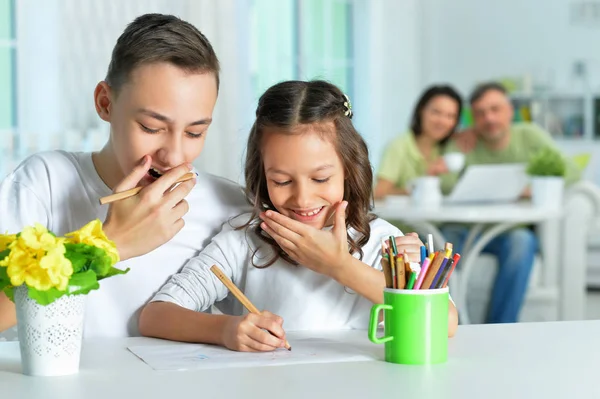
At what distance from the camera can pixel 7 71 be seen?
12.0 feet

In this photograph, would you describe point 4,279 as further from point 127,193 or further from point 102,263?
point 127,193

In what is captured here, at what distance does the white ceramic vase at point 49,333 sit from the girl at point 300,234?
0.89 feet

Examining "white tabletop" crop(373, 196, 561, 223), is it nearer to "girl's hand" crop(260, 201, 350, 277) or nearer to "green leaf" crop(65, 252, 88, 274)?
"girl's hand" crop(260, 201, 350, 277)

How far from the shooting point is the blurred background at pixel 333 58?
367 cm

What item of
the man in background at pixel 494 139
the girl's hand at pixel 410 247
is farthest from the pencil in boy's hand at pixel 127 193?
the man in background at pixel 494 139

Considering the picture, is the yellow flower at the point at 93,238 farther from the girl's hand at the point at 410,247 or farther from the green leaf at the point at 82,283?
the girl's hand at the point at 410,247

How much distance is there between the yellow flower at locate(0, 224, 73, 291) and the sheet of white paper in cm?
19

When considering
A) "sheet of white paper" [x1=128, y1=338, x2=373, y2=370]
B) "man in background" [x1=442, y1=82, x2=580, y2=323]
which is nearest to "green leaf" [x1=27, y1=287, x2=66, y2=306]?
"sheet of white paper" [x1=128, y1=338, x2=373, y2=370]

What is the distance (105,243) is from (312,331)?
46 cm

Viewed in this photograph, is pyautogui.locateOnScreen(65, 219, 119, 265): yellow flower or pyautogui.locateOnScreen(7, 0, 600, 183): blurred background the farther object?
pyautogui.locateOnScreen(7, 0, 600, 183): blurred background

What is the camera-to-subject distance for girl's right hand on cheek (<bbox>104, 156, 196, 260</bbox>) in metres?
1.39

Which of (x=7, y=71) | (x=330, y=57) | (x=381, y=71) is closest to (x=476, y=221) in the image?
(x=7, y=71)

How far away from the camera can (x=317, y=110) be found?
1.51 meters

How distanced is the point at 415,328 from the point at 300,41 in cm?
515
